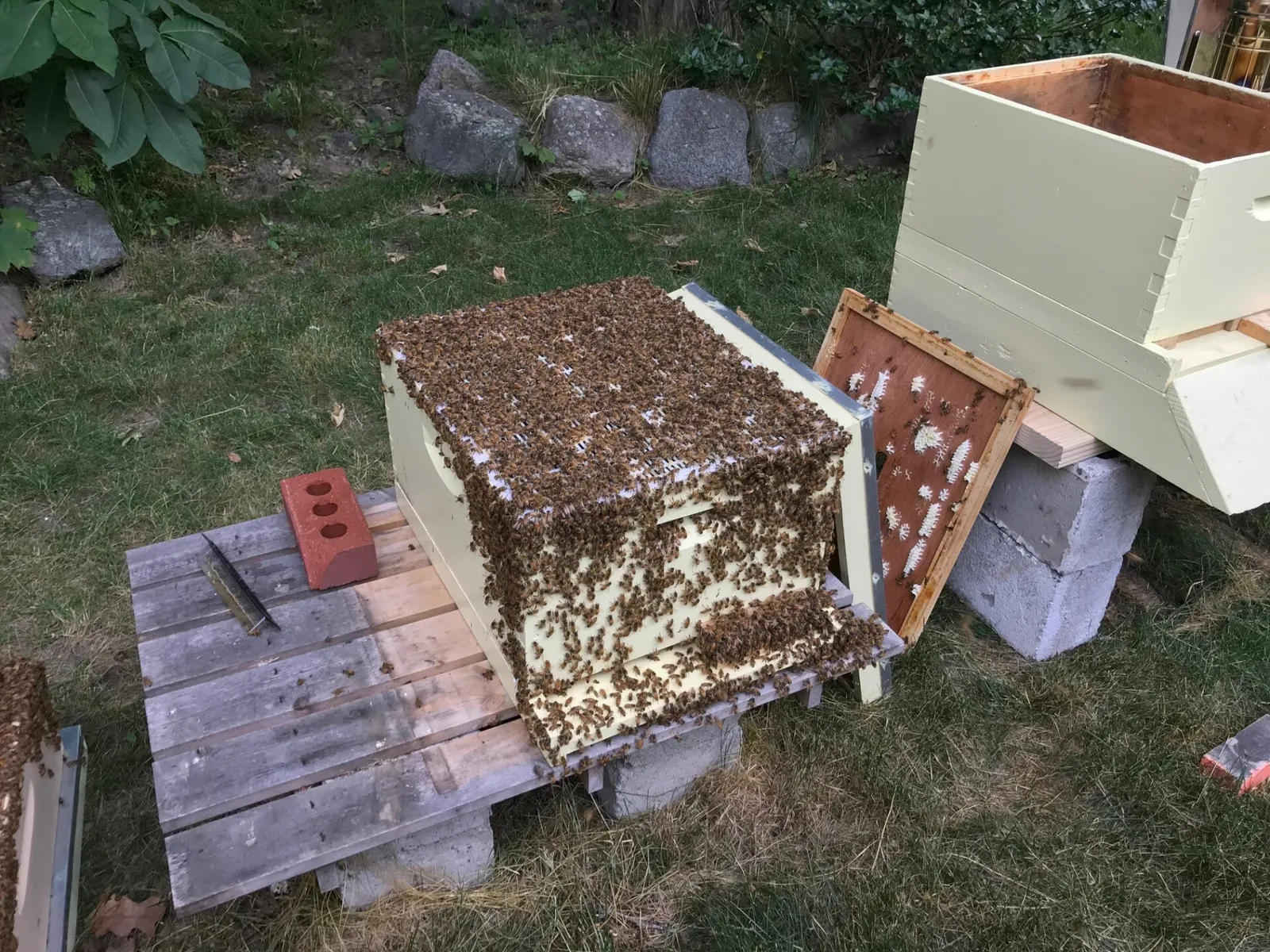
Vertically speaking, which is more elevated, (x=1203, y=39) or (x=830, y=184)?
(x=1203, y=39)

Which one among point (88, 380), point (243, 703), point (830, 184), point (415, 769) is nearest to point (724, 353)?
point (415, 769)

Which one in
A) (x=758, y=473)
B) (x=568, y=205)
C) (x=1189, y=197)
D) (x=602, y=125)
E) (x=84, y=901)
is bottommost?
(x=84, y=901)

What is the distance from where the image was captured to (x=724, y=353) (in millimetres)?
2373

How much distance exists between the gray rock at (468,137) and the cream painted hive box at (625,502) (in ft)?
10.7

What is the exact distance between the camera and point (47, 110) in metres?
4.17

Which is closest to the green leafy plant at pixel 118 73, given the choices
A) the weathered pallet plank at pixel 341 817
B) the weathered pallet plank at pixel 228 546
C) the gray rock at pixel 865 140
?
the weathered pallet plank at pixel 228 546

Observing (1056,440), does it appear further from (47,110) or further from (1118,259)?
(47,110)

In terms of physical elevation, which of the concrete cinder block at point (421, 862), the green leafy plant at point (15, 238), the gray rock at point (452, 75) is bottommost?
the concrete cinder block at point (421, 862)

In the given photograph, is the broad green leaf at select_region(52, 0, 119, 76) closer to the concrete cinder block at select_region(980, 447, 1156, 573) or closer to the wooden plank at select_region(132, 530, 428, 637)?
the wooden plank at select_region(132, 530, 428, 637)

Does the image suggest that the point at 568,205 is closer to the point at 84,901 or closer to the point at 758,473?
the point at 758,473

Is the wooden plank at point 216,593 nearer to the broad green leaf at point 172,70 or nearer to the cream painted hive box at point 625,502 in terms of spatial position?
the cream painted hive box at point 625,502

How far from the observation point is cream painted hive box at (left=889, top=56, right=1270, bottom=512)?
225 cm

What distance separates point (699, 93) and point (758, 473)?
4311 millimetres

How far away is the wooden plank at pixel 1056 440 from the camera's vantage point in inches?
100.0
